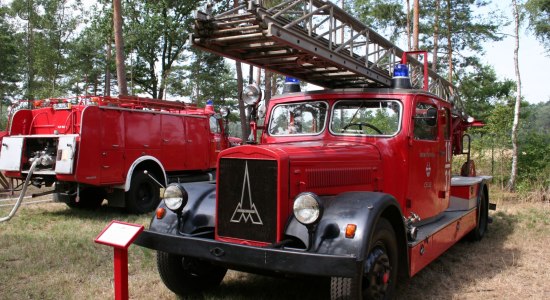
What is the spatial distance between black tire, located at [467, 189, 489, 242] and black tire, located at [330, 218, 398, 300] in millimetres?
3815

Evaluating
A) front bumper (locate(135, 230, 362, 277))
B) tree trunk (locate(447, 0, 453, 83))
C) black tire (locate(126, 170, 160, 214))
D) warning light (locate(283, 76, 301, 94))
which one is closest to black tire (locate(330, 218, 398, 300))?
front bumper (locate(135, 230, 362, 277))

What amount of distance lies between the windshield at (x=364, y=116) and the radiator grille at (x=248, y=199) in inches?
65.8

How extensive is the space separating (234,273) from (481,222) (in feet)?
14.7

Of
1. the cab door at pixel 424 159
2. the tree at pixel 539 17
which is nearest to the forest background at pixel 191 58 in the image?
the tree at pixel 539 17

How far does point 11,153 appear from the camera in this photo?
29.7ft

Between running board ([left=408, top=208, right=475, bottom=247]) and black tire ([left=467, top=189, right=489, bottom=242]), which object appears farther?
black tire ([left=467, top=189, right=489, bottom=242])

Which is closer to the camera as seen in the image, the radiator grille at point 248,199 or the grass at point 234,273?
the radiator grille at point 248,199

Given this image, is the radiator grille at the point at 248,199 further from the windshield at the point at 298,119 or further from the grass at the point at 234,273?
the windshield at the point at 298,119

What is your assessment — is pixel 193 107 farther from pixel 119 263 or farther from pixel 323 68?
pixel 119 263

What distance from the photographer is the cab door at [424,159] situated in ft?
16.0

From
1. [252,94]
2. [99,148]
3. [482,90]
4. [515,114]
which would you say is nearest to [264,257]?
[252,94]

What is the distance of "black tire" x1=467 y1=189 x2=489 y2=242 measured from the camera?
7.10m

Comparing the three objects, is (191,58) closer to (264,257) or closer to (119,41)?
(119,41)

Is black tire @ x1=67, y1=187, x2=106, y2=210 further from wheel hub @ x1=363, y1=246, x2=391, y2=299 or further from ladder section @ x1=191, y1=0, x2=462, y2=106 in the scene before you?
wheel hub @ x1=363, y1=246, x2=391, y2=299
